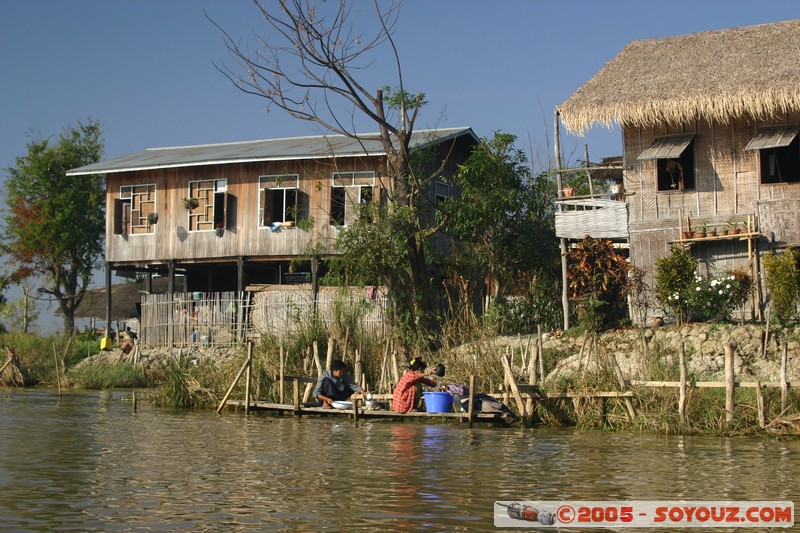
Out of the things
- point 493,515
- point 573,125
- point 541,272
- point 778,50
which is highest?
point 778,50

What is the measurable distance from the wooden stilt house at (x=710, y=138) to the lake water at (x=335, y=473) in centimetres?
696

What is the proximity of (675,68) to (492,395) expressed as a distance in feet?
27.4

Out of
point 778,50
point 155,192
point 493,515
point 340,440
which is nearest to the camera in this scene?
point 493,515

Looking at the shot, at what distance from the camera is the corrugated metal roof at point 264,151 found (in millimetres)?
26812

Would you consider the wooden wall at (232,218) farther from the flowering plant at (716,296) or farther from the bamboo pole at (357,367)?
the flowering plant at (716,296)

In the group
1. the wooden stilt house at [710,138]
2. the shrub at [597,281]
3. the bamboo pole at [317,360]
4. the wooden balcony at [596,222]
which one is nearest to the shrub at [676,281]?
the wooden stilt house at [710,138]

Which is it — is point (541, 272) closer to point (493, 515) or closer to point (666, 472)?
point (666, 472)

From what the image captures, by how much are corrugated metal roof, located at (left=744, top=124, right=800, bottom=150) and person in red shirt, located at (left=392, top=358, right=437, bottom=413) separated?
8233 millimetres

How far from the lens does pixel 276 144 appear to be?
101 ft

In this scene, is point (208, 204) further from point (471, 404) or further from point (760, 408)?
point (760, 408)

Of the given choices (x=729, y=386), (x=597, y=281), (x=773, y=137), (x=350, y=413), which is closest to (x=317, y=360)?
(x=350, y=413)

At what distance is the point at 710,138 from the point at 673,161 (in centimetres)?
83

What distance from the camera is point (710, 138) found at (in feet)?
68.8

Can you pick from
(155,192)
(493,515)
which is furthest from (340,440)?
(155,192)
